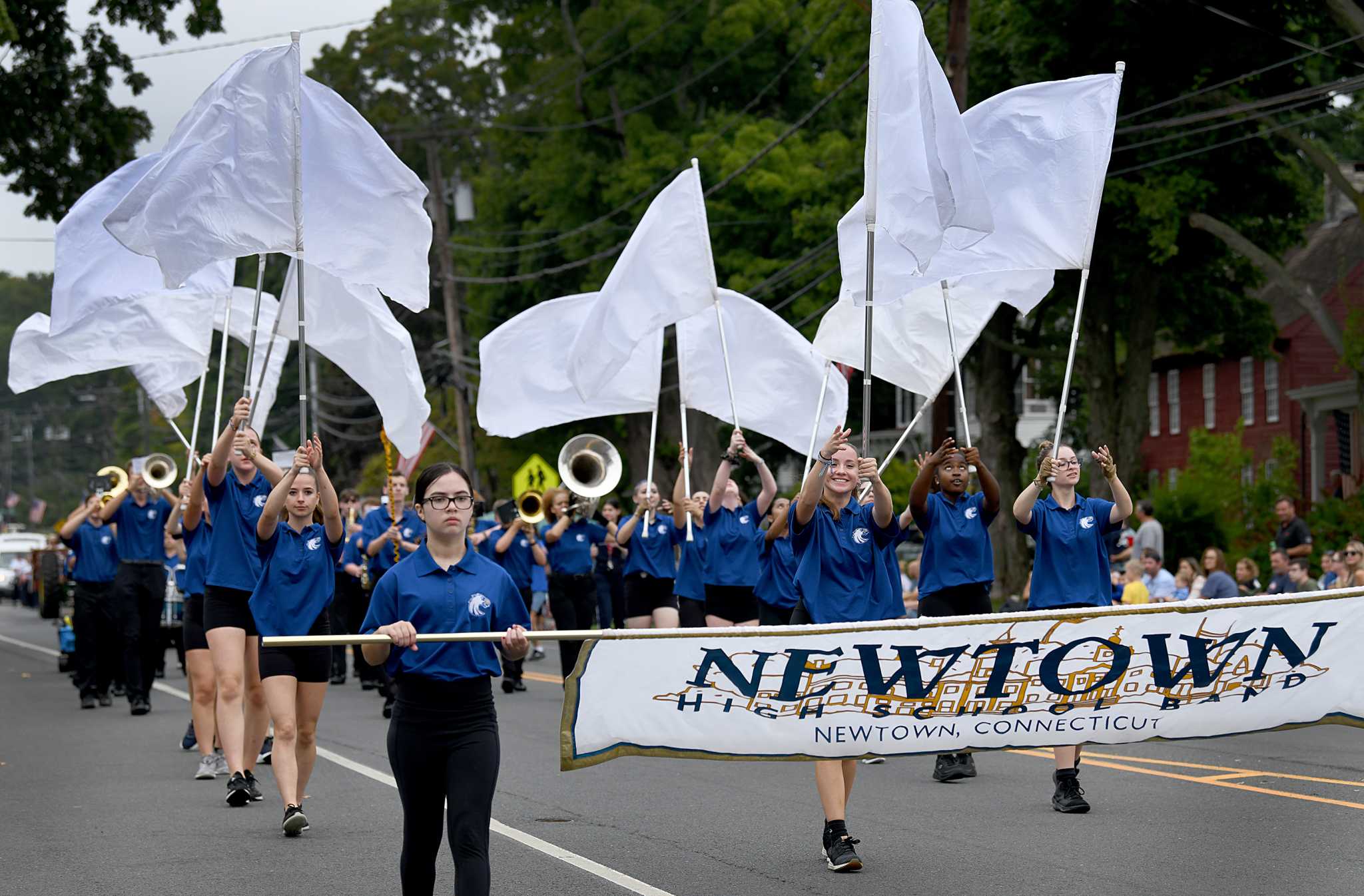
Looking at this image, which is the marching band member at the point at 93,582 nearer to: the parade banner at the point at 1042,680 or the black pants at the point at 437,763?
the parade banner at the point at 1042,680

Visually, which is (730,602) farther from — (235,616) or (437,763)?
(437,763)

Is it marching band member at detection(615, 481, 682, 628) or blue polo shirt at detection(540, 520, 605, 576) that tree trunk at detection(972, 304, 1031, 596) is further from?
marching band member at detection(615, 481, 682, 628)

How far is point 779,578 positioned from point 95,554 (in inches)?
303

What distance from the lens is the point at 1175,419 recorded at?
5309cm

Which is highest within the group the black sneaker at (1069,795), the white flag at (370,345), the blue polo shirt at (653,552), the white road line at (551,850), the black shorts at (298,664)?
the white flag at (370,345)

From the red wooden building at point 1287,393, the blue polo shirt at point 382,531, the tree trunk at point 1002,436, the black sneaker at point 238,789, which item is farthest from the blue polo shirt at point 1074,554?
the red wooden building at point 1287,393

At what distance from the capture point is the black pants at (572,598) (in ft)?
62.0

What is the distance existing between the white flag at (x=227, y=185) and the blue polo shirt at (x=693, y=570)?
5518 millimetres

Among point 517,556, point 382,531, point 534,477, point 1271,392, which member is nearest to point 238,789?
point 382,531

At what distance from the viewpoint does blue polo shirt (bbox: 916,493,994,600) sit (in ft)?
35.6

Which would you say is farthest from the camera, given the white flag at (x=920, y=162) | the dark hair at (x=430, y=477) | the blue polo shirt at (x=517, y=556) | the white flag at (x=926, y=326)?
the blue polo shirt at (x=517, y=556)

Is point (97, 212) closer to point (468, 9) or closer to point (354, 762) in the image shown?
point (354, 762)

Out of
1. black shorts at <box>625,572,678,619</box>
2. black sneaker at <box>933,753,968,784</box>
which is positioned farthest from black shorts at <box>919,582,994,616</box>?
black shorts at <box>625,572,678,619</box>

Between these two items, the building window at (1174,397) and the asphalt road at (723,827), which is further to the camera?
the building window at (1174,397)
